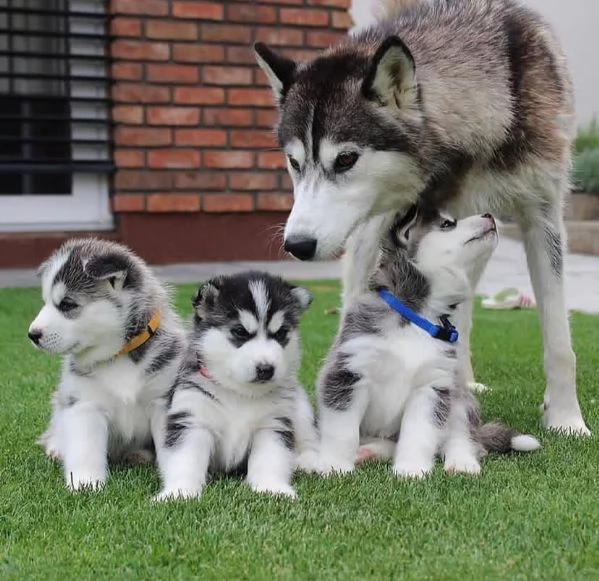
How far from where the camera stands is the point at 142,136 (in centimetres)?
827

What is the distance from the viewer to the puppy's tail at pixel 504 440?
11.5 feet

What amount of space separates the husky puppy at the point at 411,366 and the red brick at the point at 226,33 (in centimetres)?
532

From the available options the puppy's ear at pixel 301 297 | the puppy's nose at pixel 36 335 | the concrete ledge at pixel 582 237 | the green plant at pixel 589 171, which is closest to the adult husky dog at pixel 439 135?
the puppy's ear at pixel 301 297

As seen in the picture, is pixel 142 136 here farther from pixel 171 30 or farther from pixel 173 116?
pixel 171 30

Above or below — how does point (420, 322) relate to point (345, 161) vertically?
below

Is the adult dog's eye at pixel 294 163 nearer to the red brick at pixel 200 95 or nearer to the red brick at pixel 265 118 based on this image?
the red brick at pixel 200 95

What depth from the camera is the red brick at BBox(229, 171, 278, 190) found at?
8547 millimetres

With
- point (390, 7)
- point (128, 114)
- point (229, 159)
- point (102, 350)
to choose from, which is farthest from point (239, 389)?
point (229, 159)

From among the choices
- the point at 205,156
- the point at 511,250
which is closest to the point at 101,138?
the point at 205,156

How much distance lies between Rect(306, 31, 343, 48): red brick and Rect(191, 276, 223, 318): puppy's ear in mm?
5893

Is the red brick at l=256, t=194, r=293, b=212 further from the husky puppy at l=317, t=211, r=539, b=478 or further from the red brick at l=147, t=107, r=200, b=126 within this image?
the husky puppy at l=317, t=211, r=539, b=478

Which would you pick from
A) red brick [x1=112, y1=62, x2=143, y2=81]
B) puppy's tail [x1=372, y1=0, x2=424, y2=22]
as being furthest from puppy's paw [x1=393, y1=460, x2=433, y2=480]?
red brick [x1=112, y1=62, x2=143, y2=81]

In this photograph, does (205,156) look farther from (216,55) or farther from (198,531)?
(198,531)

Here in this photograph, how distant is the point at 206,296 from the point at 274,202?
548 cm
